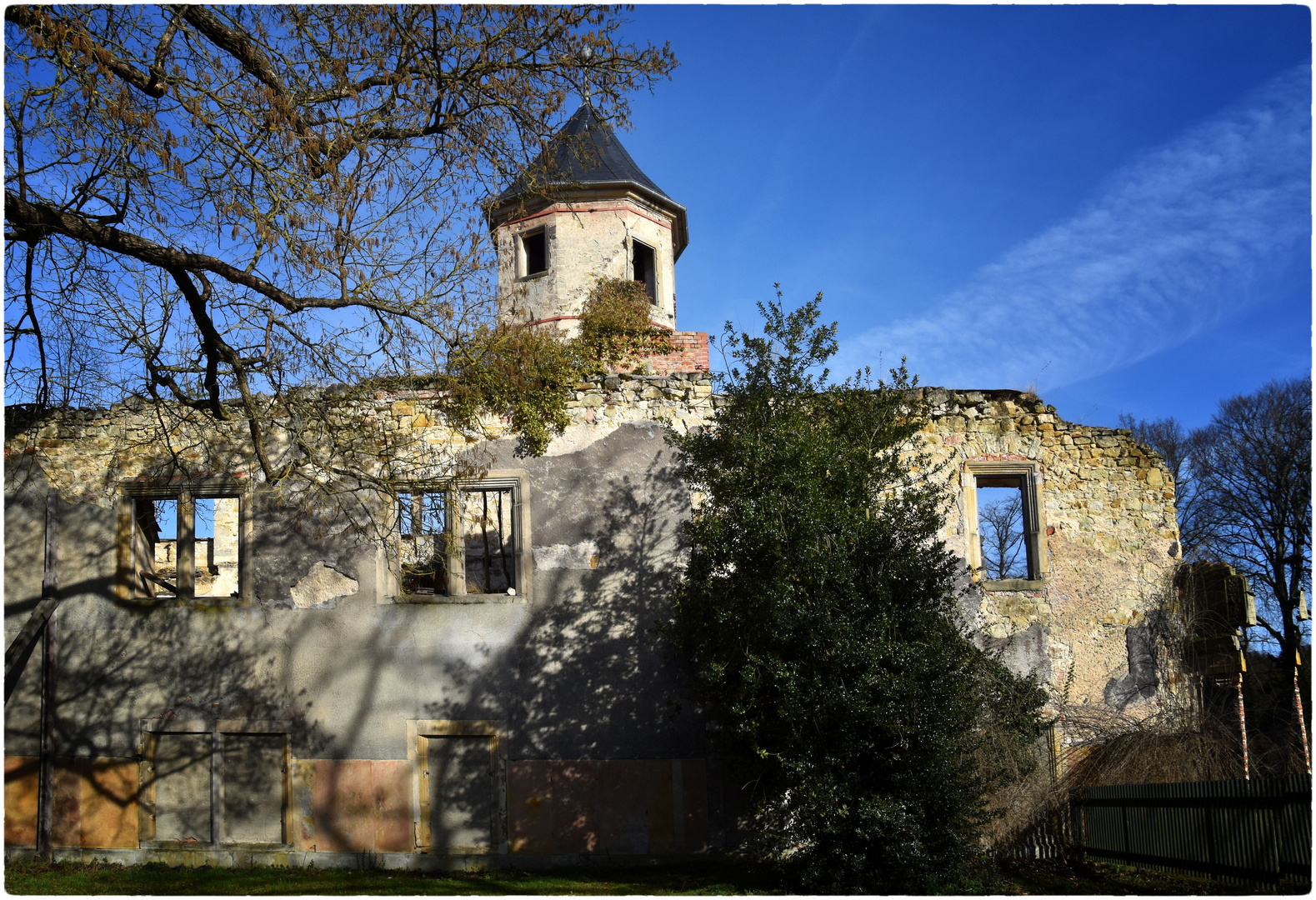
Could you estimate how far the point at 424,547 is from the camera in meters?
12.9

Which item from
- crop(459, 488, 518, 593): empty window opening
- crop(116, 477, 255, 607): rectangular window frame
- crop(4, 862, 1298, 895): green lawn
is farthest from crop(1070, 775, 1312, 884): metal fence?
crop(116, 477, 255, 607): rectangular window frame

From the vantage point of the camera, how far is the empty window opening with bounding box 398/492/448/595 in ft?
31.1

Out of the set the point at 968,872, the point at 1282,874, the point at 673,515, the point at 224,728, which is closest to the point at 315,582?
the point at 224,728

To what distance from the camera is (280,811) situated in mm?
11984

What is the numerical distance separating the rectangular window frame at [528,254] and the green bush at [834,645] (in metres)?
9.57

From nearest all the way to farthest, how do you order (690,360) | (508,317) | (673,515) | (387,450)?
(387,450) < (673,515) < (690,360) < (508,317)

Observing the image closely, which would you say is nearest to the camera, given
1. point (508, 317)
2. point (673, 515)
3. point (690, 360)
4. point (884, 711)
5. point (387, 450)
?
point (884, 711)

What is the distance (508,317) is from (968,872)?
43.2 feet

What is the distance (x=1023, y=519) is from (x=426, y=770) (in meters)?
8.51

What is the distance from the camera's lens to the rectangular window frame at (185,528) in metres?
12.5

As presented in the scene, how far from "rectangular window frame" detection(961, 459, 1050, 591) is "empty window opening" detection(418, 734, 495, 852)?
6.68 m

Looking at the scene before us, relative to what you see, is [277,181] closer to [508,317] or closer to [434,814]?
[434,814]

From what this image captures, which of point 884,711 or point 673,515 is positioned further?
point 673,515

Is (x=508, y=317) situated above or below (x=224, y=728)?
above
